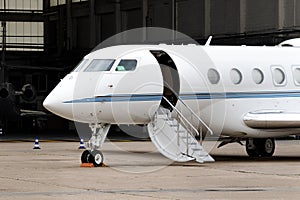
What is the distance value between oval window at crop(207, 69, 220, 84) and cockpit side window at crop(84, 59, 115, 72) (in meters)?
2.92

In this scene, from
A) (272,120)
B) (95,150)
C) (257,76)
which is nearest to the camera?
(95,150)

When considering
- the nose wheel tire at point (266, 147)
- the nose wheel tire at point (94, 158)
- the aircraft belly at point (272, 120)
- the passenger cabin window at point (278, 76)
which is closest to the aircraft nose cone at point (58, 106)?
the nose wheel tire at point (94, 158)

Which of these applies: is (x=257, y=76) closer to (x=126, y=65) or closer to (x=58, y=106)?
(x=126, y=65)

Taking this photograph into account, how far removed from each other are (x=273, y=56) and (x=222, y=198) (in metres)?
11.9

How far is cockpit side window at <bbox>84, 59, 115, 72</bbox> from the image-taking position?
23906mm

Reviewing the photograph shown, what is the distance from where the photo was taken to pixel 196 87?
25.1 meters

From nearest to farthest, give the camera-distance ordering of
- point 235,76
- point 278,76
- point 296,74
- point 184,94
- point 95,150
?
point 95,150 < point 184,94 < point 235,76 < point 278,76 < point 296,74

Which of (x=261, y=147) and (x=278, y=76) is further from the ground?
(x=278, y=76)

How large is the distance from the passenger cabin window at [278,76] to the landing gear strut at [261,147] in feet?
7.48

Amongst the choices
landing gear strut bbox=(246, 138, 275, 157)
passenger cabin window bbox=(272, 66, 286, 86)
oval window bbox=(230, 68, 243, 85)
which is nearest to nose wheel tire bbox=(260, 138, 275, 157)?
landing gear strut bbox=(246, 138, 275, 157)

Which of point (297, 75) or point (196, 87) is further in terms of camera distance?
point (297, 75)

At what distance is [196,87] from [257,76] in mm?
2227

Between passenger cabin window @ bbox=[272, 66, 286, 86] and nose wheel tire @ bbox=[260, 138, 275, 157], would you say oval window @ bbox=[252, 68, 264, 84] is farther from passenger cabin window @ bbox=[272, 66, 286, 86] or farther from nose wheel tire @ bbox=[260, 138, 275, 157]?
nose wheel tire @ bbox=[260, 138, 275, 157]

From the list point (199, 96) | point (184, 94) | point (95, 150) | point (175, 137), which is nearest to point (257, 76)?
point (199, 96)
